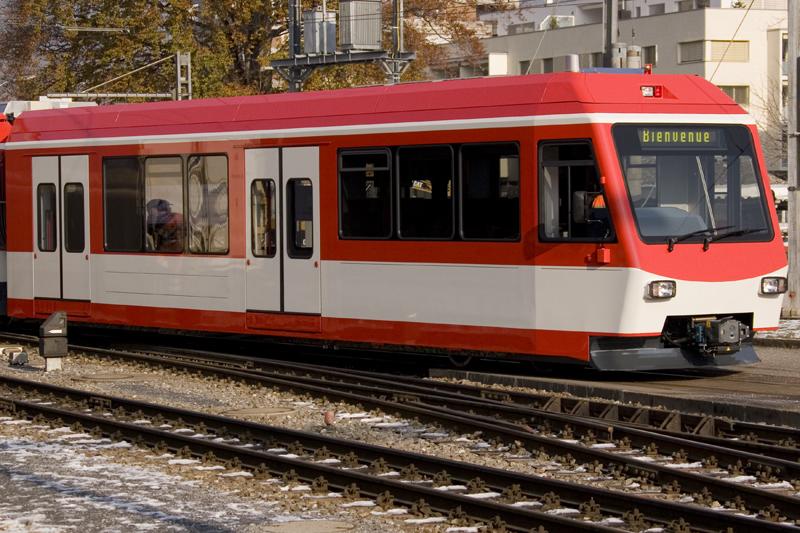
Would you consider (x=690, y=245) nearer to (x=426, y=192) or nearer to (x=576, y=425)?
(x=426, y=192)

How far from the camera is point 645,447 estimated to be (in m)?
11.8

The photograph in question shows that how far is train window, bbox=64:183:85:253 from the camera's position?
20.7m

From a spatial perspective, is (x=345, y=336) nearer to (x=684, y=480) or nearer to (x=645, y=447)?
(x=645, y=447)

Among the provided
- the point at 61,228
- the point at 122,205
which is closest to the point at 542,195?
the point at 122,205

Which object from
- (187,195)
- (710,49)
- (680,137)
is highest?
(710,49)

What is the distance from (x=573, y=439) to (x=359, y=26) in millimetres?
25432

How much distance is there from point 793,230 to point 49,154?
11285 mm

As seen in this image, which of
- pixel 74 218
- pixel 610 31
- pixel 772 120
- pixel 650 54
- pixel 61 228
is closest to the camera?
pixel 74 218

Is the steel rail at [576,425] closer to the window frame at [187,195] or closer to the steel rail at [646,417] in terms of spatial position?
the steel rail at [646,417]

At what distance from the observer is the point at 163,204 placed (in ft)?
64.3

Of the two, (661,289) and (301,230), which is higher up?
(301,230)

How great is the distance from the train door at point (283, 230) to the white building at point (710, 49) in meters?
47.0

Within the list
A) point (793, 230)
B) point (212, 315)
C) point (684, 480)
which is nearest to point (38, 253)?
point (212, 315)

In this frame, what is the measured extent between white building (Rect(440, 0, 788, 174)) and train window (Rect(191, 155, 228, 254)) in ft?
152
